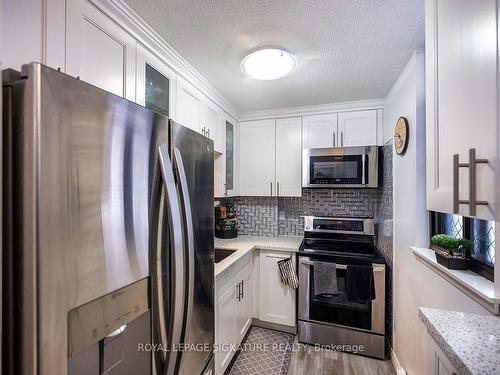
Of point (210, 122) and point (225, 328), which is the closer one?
point (225, 328)

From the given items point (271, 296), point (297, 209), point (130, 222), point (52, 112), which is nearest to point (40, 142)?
point (52, 112)

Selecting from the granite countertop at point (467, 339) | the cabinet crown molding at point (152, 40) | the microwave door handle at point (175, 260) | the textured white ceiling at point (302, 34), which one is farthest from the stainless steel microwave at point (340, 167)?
the microwave door handle at point (175, 260)

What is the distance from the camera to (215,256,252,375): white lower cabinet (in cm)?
164

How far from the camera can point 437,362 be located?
715mm

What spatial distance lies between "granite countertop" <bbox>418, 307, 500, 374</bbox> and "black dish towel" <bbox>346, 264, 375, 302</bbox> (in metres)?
1.27

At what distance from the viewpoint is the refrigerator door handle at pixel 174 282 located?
767 millimetres

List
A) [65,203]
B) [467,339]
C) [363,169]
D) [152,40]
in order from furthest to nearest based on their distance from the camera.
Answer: [363,169], [152,40], [467,339], [65,203]

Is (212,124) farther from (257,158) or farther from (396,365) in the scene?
(396,365)

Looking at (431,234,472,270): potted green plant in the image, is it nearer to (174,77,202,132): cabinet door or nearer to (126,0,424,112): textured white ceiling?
(126,0,424,112): textured white ceiling

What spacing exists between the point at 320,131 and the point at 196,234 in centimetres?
196

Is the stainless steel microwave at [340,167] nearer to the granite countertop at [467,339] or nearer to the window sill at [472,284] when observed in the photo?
the window sill at [472,284]

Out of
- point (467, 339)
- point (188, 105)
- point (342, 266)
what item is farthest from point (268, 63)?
point (342, 266)

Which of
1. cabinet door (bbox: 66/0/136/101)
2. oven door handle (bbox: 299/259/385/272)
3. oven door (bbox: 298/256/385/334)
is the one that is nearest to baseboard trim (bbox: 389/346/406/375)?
oven door (bbox: 298/256/385/334)

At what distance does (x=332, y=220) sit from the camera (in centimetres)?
251
